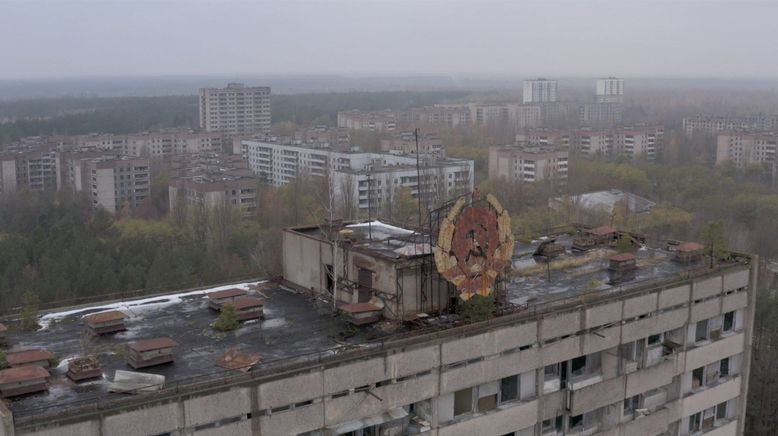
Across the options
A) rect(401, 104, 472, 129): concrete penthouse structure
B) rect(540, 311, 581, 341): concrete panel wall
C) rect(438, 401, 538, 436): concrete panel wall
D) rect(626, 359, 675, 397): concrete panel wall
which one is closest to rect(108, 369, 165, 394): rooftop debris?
rect(438, 401, 538, 436): concrete panel wall

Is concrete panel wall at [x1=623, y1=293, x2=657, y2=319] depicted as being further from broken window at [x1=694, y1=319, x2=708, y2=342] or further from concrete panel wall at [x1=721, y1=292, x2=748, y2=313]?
concrete panel wall at [x1=721, y1=292, x2=748, y2=313]

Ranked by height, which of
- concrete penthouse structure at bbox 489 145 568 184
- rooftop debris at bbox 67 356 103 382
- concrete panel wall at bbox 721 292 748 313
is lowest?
concrete penthouse structure at bbox 489 145 568 184

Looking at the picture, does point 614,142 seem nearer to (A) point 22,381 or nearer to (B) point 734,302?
(B) point 734,302

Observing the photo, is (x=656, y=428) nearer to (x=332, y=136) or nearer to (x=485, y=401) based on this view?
(x=485, y=401)

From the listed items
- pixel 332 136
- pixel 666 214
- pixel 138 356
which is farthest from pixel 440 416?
pixel 332 136

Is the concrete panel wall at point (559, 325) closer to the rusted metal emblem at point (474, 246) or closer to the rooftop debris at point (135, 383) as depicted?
the rusted metal emblem at point (474, 246)

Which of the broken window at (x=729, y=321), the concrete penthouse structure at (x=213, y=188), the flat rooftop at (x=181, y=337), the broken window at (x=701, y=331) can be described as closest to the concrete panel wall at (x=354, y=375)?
the flat rooftop at (x=181, y=337)
